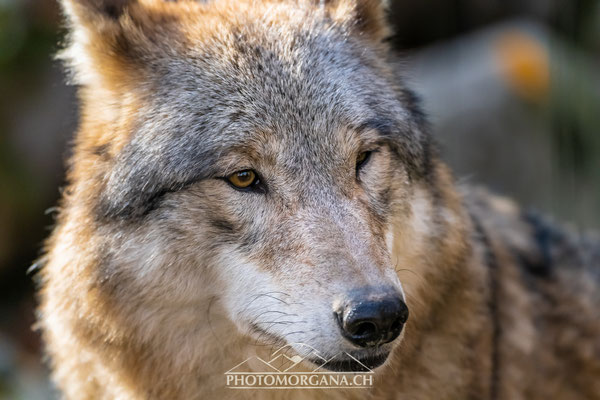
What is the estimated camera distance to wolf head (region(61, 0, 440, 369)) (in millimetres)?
2912

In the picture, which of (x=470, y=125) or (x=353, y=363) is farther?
(x=470, y=125)

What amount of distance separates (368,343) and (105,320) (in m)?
1.33

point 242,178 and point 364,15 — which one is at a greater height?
point 364,15

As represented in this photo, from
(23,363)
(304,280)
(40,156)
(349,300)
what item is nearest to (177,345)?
(304,280)

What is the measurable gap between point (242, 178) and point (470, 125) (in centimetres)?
590

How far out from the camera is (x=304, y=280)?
283 centimetres

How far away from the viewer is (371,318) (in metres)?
2.62

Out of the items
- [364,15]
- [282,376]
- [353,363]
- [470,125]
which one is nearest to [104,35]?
[364,15]

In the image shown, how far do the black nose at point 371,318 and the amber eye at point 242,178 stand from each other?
0.72m

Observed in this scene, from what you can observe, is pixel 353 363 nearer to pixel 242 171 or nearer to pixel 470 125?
pixel 242 171

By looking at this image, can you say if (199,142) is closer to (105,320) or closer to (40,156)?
(105,320)

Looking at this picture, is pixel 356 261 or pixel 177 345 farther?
pixel 177 345

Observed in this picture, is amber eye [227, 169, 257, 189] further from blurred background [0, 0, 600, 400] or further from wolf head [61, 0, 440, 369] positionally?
blurred background [0, 0, 600, 400]

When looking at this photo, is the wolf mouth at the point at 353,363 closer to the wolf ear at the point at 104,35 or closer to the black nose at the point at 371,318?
the black nose at the point at 371,318
